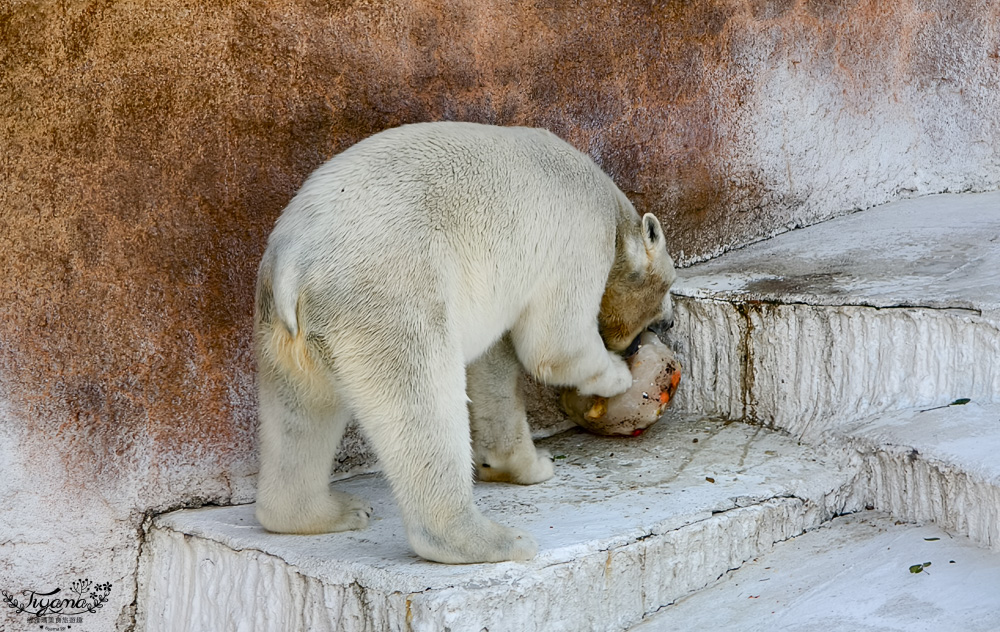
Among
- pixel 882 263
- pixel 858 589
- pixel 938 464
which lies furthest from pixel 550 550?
pixel 882 263

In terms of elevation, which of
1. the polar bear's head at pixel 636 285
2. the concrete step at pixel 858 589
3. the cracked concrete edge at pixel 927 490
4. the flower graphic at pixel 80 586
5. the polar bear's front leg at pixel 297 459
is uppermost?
the polar bear's head at pixel 636 285

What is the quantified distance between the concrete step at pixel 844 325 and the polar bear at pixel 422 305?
0.76m

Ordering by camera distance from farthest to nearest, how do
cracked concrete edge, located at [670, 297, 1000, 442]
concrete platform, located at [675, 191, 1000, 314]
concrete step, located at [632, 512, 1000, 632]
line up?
concrete platform, located at [675, 191, 1000, 314], cracked concrete edge, located at [670, 297, 1000, 442], concrete step, located at [632, 512, 1000, 632]

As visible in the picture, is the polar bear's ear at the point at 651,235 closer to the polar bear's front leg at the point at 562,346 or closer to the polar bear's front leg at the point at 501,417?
the polar bear's front leg at the point at 562,346

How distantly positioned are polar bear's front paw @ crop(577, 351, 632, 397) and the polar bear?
0.02 m

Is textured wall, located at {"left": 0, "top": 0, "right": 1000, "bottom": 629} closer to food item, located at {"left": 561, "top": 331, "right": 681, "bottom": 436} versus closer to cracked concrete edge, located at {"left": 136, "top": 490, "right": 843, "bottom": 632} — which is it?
cracked concrete edge, located at {"left": 136, "top": 490, "right": 843, "bottom": 632}

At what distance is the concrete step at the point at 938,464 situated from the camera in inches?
114

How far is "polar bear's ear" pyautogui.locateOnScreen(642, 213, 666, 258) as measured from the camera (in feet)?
10.9

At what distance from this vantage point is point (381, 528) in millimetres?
2973

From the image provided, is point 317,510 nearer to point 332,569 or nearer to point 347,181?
point 332,569


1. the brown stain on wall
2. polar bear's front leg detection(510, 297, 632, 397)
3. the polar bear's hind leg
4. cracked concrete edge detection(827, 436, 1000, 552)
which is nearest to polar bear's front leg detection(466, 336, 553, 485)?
polar bear's front leg detection(510, 297, 632, 397)

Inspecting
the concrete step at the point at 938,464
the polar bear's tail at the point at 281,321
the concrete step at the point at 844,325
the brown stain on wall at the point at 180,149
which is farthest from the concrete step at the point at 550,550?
the polar bear's tail at the point at 281,321

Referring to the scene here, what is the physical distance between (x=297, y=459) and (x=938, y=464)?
1.80 m

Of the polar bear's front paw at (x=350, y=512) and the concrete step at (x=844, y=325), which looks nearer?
the polar bear's front paw at (x=350, y=512)
